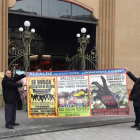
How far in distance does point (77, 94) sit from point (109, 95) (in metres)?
1.02

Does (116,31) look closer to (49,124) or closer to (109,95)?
(109,95)

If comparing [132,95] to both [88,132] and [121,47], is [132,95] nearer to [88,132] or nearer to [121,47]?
[88,132]

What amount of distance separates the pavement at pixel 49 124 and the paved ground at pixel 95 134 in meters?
0.22

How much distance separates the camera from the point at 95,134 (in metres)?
6.27

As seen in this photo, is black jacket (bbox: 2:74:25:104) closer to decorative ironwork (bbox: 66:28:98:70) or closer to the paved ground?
the paved ground

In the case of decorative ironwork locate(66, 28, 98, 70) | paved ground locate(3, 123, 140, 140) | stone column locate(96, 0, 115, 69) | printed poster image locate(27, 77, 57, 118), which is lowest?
paved ground locate(3, 123, 140, 140)

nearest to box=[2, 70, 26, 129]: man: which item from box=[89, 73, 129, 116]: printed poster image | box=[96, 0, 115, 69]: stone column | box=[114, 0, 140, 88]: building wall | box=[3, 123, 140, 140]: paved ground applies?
box=[3, 123, 140, 140]: paved ground

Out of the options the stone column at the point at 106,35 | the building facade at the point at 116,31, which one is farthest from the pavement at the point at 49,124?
the building facade at the point at 116,31

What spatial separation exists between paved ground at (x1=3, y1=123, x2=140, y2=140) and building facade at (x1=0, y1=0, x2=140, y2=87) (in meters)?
7.46

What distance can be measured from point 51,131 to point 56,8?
28.0 ft

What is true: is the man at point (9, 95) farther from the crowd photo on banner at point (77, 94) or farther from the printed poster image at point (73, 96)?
the printed poster image at point (73, 96)

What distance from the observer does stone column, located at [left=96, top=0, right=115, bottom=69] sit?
1390cm

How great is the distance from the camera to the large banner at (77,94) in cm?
699

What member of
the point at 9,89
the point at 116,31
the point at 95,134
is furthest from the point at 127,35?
the point at 9,89
